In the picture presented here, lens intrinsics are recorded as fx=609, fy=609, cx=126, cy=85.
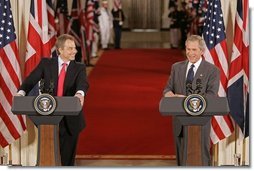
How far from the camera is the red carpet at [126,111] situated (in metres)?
8.68

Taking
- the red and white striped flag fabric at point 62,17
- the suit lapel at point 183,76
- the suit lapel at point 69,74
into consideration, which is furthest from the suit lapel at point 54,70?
the red and white striped flag fabric at point 62,17

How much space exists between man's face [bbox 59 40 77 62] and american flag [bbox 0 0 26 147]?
3.85 feet

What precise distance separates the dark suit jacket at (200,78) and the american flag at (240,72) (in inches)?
41.9

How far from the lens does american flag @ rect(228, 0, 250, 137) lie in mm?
7043

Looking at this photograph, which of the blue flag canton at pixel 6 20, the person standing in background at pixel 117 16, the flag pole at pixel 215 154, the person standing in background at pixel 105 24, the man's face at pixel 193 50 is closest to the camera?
the man's face at pixel 193 50

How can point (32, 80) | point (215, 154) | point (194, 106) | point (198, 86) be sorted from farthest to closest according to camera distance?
point (215, 154), point (32, 80), point (198, 86), point (194, 106)

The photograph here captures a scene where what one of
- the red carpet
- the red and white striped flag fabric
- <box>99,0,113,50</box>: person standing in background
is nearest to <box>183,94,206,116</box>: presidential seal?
the red carpet

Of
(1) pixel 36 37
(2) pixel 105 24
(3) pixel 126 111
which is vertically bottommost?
(3) pixel 126 111

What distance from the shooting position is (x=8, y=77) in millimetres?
7113

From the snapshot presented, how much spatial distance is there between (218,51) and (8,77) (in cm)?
248

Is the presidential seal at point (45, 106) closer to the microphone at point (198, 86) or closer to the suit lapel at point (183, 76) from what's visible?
the microphone at point (198, 86)

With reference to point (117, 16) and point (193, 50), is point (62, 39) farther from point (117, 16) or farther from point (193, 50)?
point (117, 16)

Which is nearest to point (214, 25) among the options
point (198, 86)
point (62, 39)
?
point (198, 86)

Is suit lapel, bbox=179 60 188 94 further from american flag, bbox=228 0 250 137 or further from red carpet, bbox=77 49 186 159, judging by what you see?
red carpet, bbox=77 49 186 159
